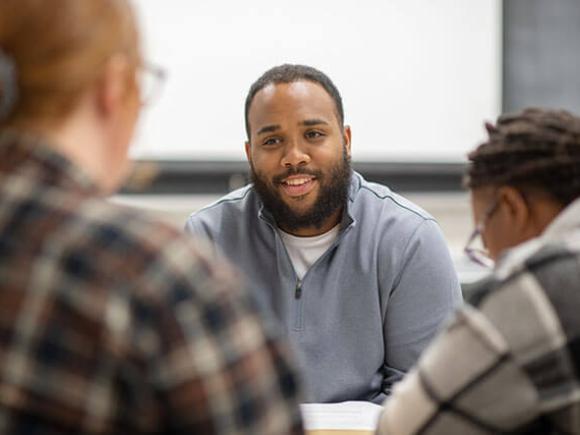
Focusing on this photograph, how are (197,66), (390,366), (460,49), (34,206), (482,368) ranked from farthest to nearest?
(460,49) → (197,66) → (390,366) → (482,368) → (34,206)

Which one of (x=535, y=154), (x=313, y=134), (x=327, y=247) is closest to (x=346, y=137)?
(x=313, y=134)

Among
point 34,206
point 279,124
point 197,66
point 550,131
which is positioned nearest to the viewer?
point 34,206

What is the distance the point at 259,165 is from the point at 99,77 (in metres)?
1.50

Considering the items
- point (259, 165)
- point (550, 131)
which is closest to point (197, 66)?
point (259, 165)

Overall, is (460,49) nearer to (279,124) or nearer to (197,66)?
(197,66)

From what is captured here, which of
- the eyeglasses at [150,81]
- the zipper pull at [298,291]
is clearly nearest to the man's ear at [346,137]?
the zipper pull at [298,291]

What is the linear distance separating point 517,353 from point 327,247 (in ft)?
3.74

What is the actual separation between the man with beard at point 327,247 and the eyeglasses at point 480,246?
56cm

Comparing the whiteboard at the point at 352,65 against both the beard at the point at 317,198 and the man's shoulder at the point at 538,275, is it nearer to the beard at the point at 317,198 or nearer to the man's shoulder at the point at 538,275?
the beard at the point at 317,198

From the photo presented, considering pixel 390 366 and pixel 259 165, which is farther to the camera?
pixel 259 165

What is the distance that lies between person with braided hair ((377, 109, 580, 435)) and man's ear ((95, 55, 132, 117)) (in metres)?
0.51

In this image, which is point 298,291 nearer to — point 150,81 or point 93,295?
point 150,81

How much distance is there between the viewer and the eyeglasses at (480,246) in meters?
1.26

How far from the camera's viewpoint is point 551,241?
43.2 inches
